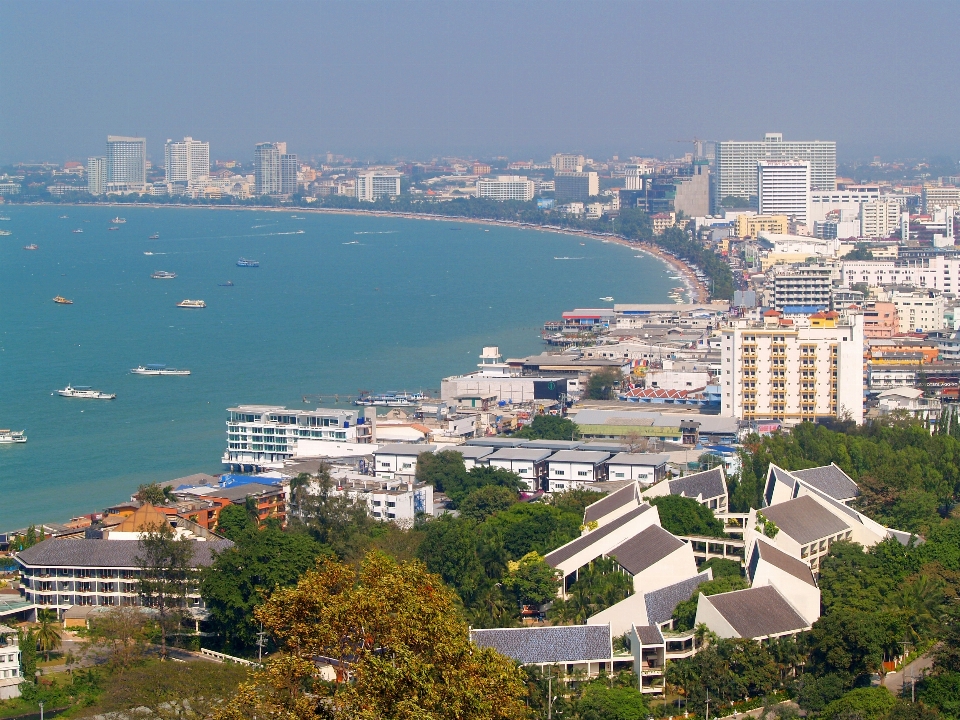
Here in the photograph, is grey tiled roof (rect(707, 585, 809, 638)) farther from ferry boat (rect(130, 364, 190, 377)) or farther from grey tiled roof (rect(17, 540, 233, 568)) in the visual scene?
ferry boat (rect(130, 364, 190, 377))

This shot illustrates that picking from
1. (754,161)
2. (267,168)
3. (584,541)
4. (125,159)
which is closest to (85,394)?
(584,541)

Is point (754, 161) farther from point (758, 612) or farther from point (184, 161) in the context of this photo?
point (758, 612)

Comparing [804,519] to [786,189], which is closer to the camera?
[804,519]

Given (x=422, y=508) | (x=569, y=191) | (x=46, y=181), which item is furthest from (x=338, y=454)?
(x=46, y=181)

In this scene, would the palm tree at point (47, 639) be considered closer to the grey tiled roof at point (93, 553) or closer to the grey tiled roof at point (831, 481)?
the grey tiled roof at point (93, 553)

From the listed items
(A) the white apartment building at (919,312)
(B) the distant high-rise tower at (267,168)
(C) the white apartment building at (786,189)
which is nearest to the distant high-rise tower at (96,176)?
(B) the distant high-rise tower at (267,168)

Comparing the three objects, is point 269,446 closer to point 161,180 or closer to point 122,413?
point 122,413
